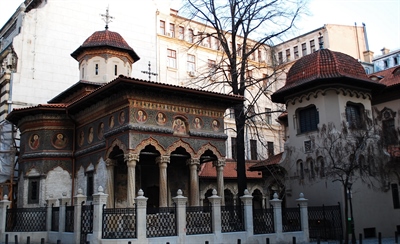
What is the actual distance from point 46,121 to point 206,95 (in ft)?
28.7

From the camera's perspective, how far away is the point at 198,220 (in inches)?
632

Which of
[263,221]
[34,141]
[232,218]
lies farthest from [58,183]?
[263,221]

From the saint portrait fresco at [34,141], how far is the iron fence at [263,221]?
11.9m

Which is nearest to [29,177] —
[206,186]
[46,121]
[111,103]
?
[46,121]

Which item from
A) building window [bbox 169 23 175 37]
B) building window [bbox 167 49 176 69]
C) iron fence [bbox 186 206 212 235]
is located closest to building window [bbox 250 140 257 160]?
building window [bbox 167 49 176 69]

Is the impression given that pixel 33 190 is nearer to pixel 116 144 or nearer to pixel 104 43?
pixel 116 144

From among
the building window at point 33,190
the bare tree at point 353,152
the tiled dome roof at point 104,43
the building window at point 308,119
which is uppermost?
the tiled dome roof at point 104,43

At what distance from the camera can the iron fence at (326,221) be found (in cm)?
1884

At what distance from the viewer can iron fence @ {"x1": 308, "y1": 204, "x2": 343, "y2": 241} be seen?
61.8 feet

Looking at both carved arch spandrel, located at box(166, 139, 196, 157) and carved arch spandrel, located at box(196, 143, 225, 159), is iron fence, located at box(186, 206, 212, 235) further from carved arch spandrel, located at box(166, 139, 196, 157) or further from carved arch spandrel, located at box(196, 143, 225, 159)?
carved arch spandrel, located at box(196, 143, 225, 159)

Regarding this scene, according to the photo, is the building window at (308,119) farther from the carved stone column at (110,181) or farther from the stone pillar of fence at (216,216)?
the carved stone column at (110,181)

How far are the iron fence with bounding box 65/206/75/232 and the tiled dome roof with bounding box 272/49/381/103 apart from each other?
11.9 m

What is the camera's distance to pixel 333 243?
17172mm

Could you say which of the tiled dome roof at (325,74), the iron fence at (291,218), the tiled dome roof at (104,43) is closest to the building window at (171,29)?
the tiled dome roof at (104,43)
